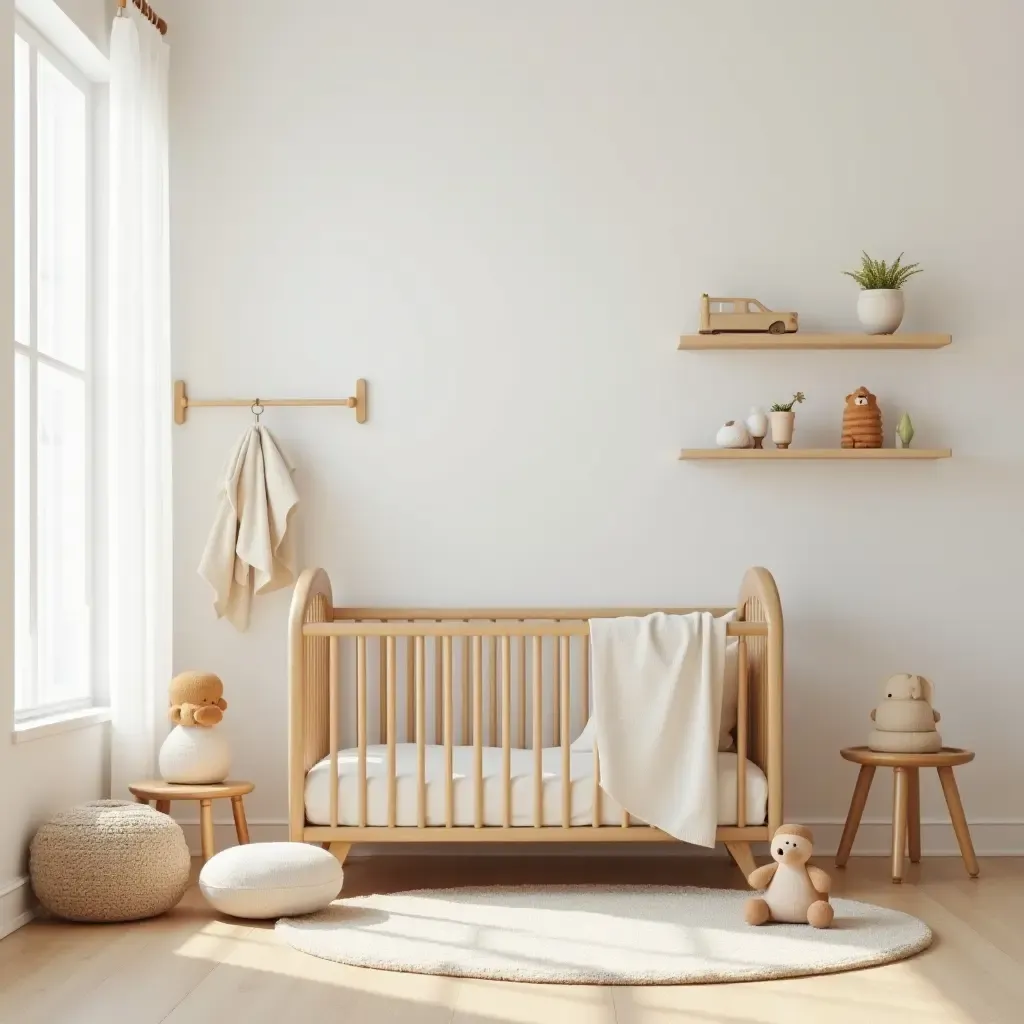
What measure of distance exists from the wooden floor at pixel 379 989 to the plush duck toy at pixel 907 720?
0.49 m

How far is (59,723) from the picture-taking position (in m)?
3.00

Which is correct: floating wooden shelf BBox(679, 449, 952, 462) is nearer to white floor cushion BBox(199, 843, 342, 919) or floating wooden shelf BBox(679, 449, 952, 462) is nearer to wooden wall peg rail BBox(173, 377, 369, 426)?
wooden wall peg rail BBox(173, 377, 369, 426)

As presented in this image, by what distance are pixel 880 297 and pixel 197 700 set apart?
6.71ft

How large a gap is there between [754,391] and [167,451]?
5.21ft

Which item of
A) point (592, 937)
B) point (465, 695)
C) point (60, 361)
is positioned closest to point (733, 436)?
point (465, 695)

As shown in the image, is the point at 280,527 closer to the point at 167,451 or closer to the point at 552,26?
the point at 167,451

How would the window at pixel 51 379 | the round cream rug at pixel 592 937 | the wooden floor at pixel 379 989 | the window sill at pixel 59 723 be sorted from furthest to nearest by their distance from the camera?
the window at pixel 51 379
the window sill at pixel 59 723
the round cream rug at pixel 592 937
the wooden floor at pixel 379 989

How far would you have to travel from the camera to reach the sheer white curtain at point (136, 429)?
332 cm

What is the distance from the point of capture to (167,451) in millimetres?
3480

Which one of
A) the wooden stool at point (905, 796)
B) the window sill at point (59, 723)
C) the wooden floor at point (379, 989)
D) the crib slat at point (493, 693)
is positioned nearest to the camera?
the wooden floor at point (379, 989)

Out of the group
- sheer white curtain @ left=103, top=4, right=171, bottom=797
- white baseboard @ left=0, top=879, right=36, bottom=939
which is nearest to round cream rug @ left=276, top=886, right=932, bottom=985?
white baseboard @ left=0, top=879, right=36, bottom=939

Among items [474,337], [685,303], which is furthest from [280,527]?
[685,303]

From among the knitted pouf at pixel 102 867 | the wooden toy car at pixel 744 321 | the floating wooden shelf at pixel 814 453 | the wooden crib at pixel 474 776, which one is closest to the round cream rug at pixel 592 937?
the wooden crib at pixel 474 776

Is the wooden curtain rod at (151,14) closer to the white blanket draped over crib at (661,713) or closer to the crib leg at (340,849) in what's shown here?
the white blanket draped over crib at (661,713)
